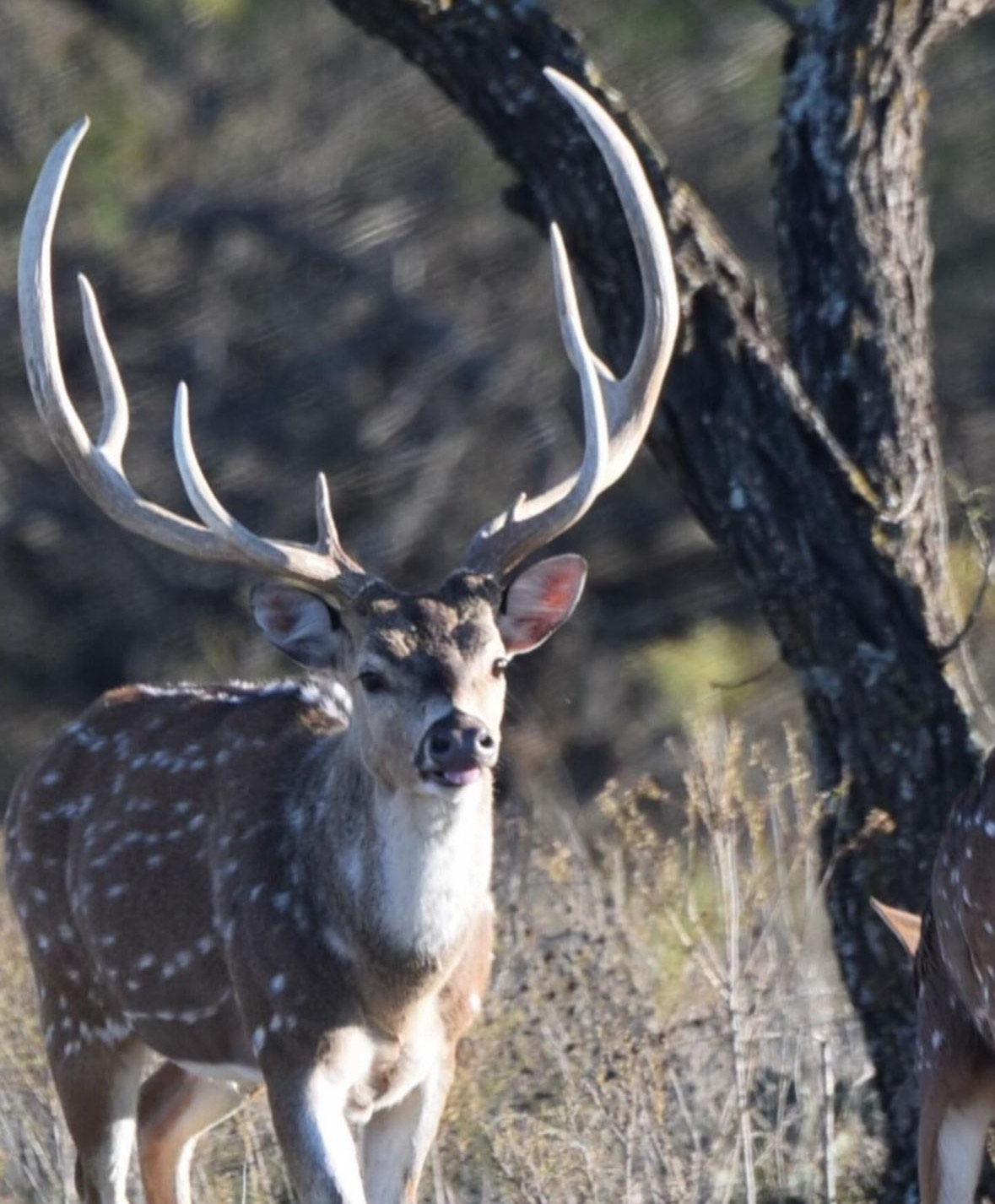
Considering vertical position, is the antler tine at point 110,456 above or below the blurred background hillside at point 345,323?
below

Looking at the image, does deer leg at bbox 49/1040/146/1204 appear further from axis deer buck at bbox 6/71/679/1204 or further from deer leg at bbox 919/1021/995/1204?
deer leg at bbox 919/1021/995/1204

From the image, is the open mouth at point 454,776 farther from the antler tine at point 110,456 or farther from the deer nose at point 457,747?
the antler tine at point 110,456

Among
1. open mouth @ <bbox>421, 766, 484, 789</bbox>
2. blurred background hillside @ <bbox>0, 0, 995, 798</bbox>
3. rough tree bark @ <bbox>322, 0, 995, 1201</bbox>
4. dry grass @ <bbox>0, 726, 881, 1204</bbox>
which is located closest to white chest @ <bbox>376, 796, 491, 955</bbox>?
open mouth @ <bbox>421, 766, 484, 789</bbox>

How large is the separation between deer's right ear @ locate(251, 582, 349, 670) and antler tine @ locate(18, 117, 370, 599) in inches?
2.9

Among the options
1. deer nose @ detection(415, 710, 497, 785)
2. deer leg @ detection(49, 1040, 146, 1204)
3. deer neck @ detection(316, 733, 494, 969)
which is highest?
deer nose @ detection(415, 710, 497, 785)

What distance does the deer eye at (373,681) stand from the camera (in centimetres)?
595

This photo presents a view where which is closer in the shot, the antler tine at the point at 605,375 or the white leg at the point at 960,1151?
the white leg at the point at 960,1151

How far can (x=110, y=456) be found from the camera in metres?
6.33

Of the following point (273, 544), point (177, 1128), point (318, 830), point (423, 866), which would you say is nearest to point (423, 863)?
point (423, 866)

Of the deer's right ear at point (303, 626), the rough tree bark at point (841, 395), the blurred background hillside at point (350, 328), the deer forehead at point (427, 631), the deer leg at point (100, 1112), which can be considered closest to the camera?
the deer forehead at point (427, 631)

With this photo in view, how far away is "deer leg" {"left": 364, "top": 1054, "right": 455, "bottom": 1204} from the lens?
20.6 ft

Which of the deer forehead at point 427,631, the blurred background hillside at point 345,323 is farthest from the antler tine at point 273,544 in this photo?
the blurred background hillside at point 345,323

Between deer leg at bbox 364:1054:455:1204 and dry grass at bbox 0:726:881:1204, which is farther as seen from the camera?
dry grass at bbox 0:726:881:1204

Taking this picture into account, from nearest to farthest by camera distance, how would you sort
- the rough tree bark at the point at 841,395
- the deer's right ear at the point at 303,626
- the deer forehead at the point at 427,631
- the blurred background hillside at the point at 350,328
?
the deer forehead at the point at 427,631 → the deer's right ear at the point at 303,626 → the rough tree bark at the point at 841,395 → the blurred background hillside at the point at 350,328
